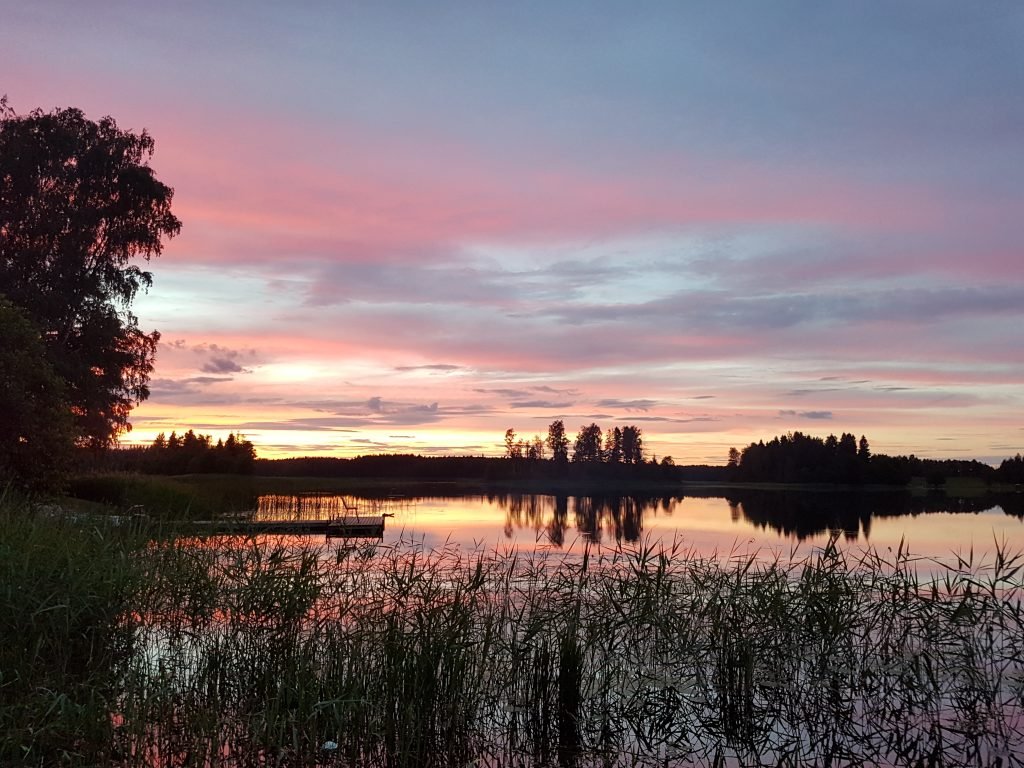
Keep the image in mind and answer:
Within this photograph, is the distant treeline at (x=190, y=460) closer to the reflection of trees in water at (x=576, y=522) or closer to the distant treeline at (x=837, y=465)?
the reflection of trees in water at (x=576, y=522)

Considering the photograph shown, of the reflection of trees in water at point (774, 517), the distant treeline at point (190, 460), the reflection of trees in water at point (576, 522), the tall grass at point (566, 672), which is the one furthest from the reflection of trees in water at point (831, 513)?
the distant treeline at point (190, 460)

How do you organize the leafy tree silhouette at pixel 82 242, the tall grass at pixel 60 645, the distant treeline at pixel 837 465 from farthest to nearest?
the distant treeline at pixel 837 465 → the leafy tree silhouette at pixel 82 242 → the tall grass at pixel 60 645

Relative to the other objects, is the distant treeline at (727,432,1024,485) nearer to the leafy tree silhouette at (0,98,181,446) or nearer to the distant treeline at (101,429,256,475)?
the distant treeline at (101,429,256,475)

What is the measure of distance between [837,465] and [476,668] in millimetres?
95064

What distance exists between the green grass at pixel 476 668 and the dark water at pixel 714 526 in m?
12.8

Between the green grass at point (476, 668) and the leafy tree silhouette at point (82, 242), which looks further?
the leafy tree silhouette at point (82, 242)

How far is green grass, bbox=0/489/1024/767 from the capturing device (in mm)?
7734

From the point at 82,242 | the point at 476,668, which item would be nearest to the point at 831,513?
the point at 82,242

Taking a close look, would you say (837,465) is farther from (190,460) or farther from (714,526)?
(190,460)

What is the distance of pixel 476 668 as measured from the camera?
8906 millimetres

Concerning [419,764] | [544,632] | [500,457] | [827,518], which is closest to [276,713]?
[419,764]

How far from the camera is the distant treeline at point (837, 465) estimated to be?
95.1 m

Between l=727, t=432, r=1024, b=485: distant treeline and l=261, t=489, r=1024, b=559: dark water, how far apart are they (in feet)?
111

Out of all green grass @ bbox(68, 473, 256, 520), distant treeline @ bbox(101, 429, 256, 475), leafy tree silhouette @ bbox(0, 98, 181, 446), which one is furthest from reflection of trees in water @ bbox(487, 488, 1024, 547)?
distant treeline @ bbox(101, 429, 256, 475)
